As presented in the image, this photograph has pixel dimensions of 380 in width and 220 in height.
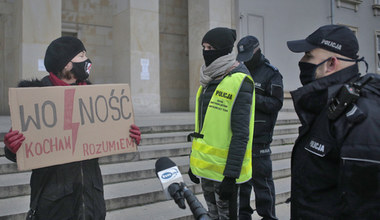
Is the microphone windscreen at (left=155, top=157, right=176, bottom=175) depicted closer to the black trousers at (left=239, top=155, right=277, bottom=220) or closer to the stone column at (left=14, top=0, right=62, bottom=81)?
the black trousers at (left=239, top=155, right=277, bottom=220)

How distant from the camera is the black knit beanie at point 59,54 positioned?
7.02ft

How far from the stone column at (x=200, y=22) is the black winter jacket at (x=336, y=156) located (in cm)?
923

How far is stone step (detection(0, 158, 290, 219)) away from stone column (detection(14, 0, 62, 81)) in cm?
456

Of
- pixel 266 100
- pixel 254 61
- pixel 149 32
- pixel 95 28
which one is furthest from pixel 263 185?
pixel 95 28

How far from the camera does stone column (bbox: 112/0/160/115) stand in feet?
30.2

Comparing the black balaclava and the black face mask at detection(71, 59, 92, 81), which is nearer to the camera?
the black face mask at detection(71, 59, 92, 81)

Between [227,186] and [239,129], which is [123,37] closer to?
[239,129]

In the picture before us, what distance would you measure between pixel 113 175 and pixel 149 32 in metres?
6.07

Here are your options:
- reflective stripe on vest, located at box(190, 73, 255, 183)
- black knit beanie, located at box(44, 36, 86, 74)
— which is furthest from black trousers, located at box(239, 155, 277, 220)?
black knit beanie, located at box(44, 36, 86, 74)

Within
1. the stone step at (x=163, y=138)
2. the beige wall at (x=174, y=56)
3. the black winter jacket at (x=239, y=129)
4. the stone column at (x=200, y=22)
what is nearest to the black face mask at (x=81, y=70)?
the black winter jacket at (x=239, y=129)

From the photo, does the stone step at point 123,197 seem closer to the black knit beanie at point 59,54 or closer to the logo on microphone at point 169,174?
the black knit beanie at point 59,54

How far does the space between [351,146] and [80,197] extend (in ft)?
5.46

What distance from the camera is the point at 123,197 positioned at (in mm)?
3902

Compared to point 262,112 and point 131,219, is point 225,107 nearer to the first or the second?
point 262,112
